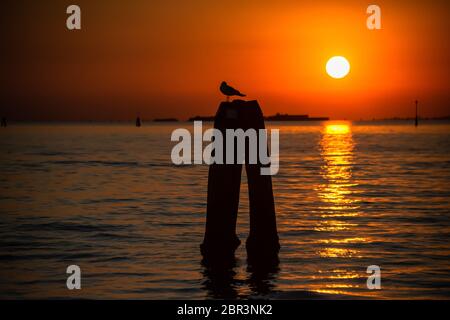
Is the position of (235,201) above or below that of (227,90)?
below

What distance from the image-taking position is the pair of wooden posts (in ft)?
41.9

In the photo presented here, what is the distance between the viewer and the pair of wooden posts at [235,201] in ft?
41.9

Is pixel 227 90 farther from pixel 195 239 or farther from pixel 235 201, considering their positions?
pixel 195 239

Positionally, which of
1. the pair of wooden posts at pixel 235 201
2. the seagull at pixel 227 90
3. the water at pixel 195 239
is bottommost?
the water at pixel 195 239

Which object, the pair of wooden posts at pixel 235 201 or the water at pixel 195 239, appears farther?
the pair of wooden posts at pixel 235 201

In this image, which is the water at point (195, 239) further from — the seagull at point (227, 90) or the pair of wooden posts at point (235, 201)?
the seagull at point (227, 90)

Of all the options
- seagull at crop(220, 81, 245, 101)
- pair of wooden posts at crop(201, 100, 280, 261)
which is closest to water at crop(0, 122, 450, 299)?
pair of wooden posts at crop(201, 100, 280, 261)

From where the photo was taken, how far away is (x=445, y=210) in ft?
73.7

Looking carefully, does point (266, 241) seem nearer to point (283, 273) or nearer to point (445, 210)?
point (283, 273)

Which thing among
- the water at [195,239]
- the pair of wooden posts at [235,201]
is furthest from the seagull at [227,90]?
the water at [195,239]

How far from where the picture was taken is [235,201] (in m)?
13.1

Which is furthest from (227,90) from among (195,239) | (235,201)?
(195,239)

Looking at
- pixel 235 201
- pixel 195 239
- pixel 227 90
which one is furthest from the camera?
pixel 195 239
